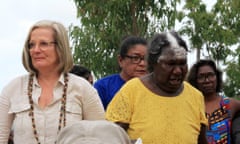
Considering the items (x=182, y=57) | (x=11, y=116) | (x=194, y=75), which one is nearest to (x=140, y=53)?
(x=194, y=75)

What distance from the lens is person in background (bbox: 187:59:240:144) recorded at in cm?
581

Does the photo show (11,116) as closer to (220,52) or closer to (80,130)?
(80,130)

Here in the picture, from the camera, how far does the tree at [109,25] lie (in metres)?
18.3

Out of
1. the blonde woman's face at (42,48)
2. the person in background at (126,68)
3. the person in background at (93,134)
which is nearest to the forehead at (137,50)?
the person in background at (126,68)

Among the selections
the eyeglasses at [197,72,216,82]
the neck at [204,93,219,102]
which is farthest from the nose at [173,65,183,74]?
the eyeglasses at [197,72,216,82]

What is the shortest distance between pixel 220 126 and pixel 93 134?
314 cm

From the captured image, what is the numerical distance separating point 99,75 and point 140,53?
41.2ft

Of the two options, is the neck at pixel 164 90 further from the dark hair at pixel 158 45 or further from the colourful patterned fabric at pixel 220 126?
the colourful patterned fabric at pixel 220 126

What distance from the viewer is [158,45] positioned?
4.39 meters

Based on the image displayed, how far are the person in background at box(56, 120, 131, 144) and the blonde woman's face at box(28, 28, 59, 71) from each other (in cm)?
123

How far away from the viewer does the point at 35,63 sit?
4145 mm

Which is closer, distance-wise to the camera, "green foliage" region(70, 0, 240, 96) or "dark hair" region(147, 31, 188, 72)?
"dark hair" region(147, 31, 188, 72)

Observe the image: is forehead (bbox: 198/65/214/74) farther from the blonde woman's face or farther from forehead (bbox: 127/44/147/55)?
the blonde woman's face

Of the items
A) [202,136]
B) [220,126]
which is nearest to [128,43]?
[220,126]
